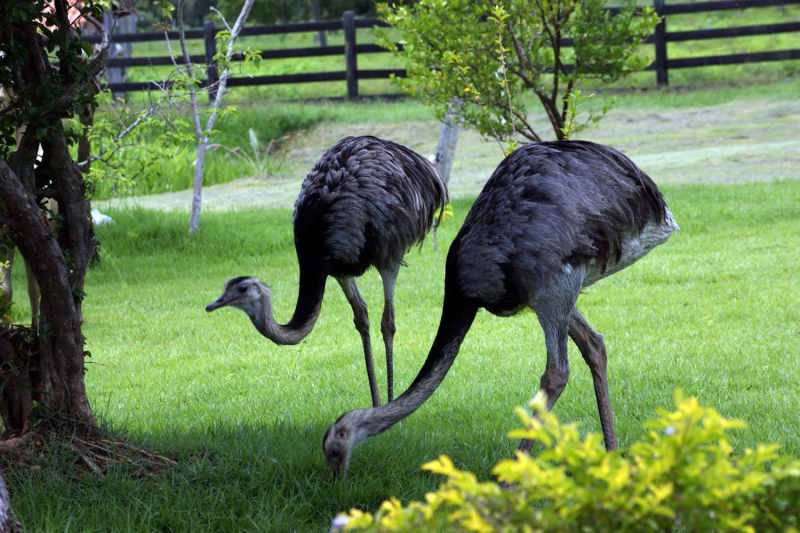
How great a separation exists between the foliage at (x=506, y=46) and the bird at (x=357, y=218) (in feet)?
11.7

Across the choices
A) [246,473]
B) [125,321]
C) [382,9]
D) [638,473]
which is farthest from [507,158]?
[382,9]

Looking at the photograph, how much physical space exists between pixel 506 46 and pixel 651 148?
7784 mm

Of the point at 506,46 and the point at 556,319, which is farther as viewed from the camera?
the point at 506,46

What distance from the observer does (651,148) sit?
18.1m

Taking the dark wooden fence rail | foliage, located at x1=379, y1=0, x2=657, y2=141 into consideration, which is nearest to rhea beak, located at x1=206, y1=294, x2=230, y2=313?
foliage, located at x1=379, y1=0, x2=657, y2=141

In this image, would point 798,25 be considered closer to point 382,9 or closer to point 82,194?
point 382,9

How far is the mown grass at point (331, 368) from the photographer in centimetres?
462

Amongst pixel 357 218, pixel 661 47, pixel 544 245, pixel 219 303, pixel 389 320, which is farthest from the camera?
pixel 661 47

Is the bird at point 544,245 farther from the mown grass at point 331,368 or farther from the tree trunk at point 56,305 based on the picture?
the tree trunk at point 56,305

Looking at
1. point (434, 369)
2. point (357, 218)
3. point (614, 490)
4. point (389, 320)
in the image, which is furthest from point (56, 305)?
point (614, 490)

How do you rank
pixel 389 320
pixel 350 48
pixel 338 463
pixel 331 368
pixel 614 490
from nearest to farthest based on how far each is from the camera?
pixel 614 490, pixel 338 463, pixel 389 320, pixel 331 368, pixel 350 48

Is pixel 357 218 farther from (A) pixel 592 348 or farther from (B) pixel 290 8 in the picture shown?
(B) pixel 290 8

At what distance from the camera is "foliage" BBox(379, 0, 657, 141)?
10289 mm

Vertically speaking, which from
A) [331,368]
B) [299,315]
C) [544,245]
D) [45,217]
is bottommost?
[331,368]
